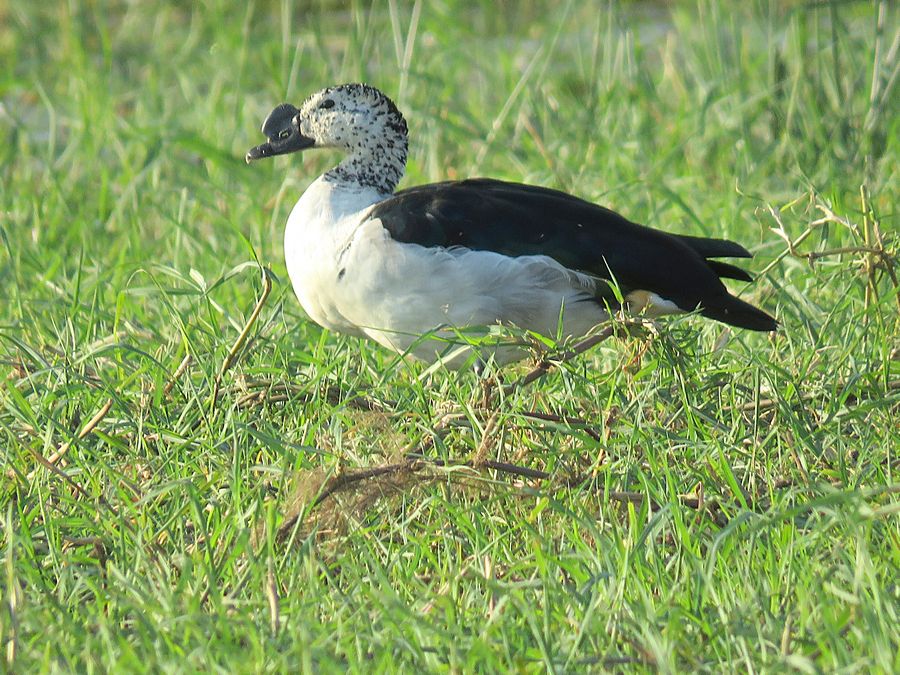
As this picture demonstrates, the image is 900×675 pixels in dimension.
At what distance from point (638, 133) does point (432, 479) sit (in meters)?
3.17

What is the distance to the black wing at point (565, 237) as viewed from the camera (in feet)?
12.9

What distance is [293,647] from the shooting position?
2576 mm

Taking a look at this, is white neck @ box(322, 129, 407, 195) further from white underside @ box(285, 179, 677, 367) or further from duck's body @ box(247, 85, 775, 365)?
white underside @ box(285, 179, 677, 367)

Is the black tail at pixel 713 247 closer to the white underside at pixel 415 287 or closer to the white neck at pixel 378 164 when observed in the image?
the white underside at pixel 415 287

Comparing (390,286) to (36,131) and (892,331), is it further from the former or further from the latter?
(36,131)

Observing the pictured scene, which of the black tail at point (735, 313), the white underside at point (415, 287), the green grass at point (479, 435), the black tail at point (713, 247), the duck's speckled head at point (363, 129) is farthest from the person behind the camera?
the duck's speckled head at point (363, 129)

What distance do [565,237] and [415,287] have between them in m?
0.46

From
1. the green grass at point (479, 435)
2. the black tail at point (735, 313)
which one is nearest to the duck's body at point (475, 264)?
the black tail at point (735, 313)

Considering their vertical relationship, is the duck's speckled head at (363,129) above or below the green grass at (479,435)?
above

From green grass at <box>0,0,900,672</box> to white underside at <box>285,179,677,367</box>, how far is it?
140 mm

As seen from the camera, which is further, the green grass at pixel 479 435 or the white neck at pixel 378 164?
the white neck at pixel 378 164

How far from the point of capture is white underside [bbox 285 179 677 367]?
386 centimetres

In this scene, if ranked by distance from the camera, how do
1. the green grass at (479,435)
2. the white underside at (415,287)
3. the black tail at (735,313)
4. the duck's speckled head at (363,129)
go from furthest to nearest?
the duck's speckled head at (363,129) → the black tail at (735,313) → the white underside at (415,287) → the green grass at (479,435)

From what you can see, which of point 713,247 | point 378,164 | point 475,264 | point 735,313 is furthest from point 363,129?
point 735,313
